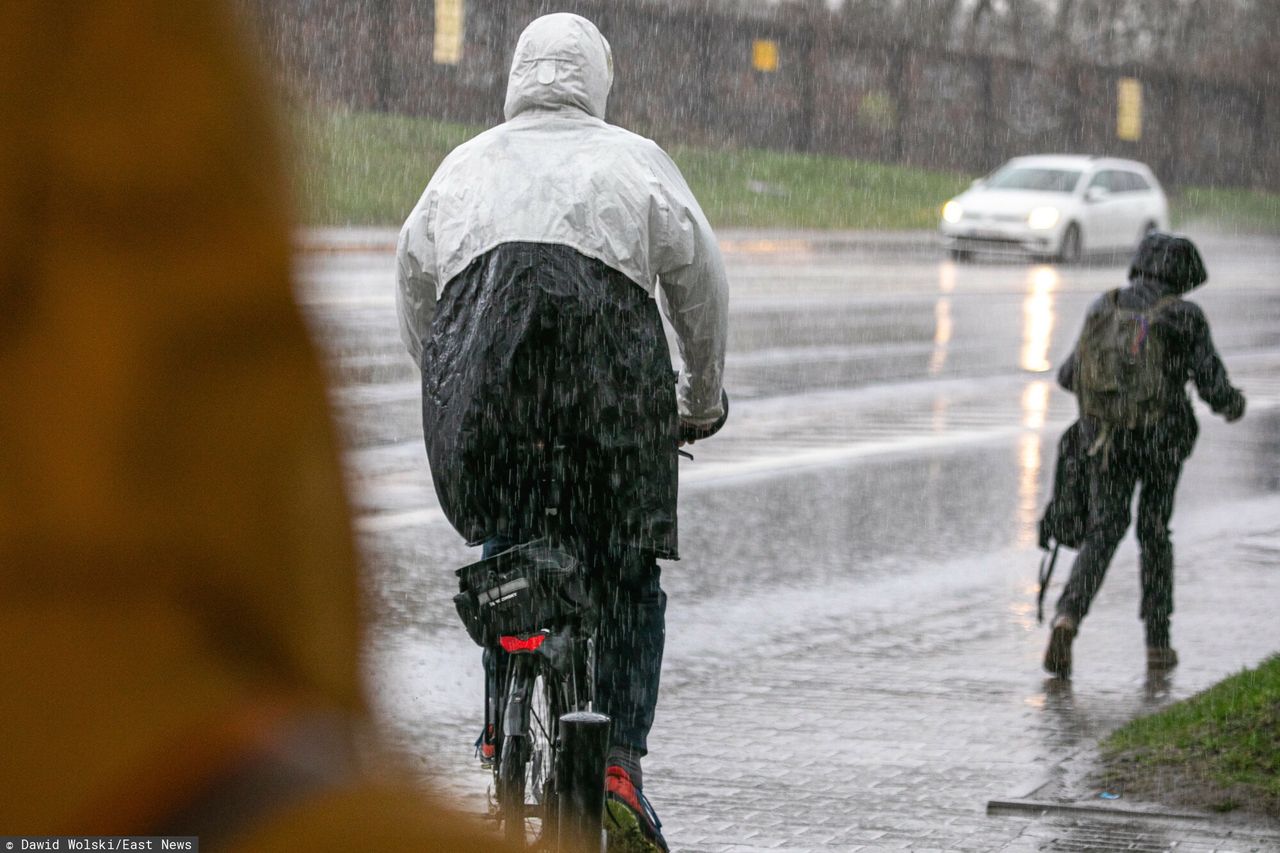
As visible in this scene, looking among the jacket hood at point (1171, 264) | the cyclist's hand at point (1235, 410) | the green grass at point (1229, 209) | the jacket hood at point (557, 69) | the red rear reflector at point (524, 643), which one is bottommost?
the green grass at point (1229, 209)

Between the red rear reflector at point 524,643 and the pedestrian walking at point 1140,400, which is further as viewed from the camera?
the pedestrian walking at point 1140,400

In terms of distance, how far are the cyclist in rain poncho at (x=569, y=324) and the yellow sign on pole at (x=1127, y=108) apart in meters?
50.8

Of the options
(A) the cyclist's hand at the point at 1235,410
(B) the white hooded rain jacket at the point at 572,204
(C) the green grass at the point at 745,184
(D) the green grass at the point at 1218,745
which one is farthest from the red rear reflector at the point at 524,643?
(C) the green grass at the point at 745,184

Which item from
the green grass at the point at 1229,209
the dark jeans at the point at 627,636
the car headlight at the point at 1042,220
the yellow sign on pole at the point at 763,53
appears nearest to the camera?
the dark jeans at the point at 627,636

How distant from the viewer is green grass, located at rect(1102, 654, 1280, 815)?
5.33 metres

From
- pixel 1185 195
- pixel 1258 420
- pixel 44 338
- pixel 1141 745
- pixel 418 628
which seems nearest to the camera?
pixel 44 338

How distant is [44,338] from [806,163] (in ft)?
148

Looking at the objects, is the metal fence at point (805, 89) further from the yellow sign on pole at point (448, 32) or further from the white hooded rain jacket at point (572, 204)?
the white hooded rain jacket at point (572, 204)

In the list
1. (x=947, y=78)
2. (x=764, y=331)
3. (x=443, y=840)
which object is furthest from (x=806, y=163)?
(x=443, y=840)

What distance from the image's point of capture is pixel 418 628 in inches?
296

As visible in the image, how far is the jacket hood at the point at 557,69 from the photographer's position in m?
4.04

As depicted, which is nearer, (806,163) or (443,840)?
(443,840)

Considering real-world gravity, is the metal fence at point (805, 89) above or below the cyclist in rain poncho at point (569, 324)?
below

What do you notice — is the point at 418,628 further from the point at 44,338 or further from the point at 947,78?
the point at 947,78
